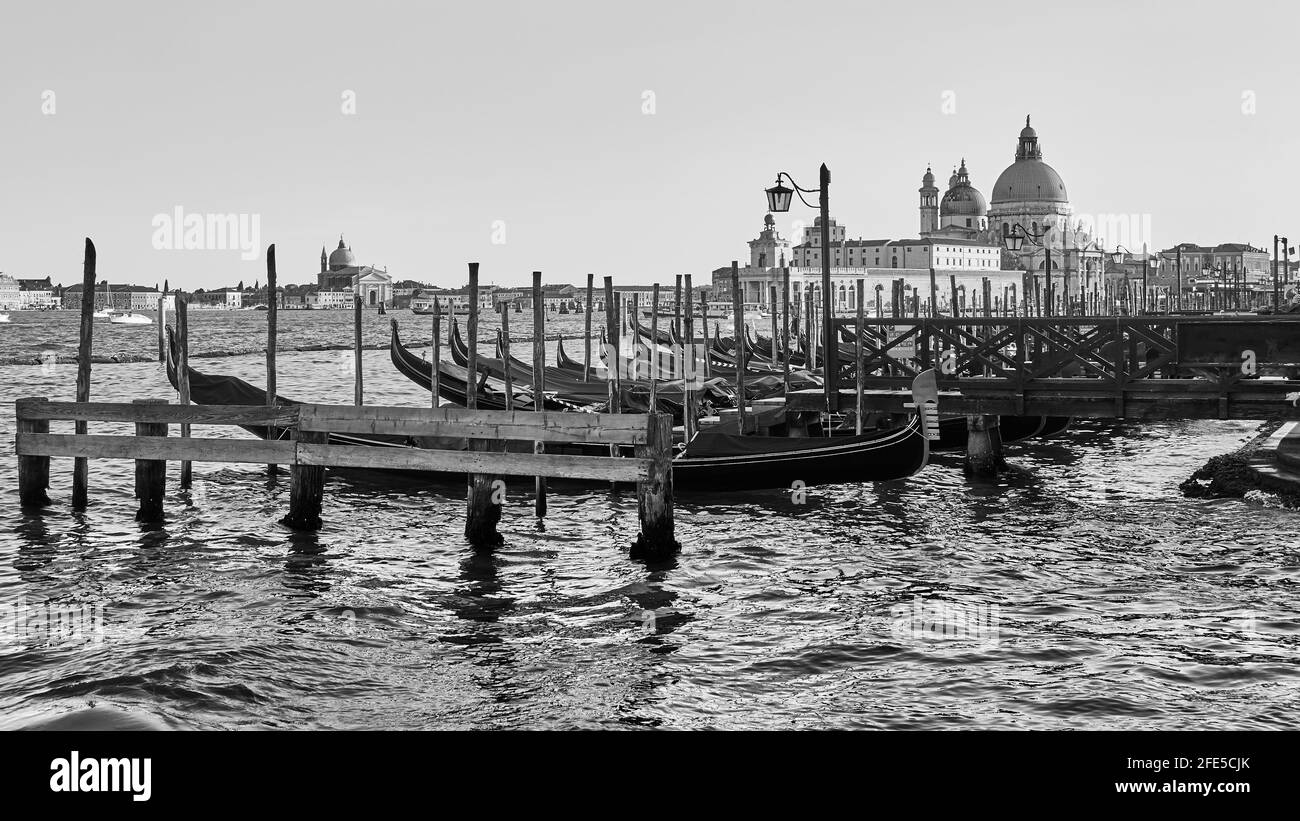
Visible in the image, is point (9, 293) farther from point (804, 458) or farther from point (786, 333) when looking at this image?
point (804, 458)

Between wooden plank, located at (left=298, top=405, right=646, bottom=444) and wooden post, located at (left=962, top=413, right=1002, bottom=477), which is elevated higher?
wooden plank, located at (left=298, top=405, right=646, bottom=444)

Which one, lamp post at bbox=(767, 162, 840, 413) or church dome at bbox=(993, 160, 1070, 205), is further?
church dome at bbox=(993, 160, 1070, 205)

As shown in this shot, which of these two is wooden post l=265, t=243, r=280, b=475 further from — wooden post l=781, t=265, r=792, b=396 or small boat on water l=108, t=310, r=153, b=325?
small boat on water l=108, t=310, r=153, b=325

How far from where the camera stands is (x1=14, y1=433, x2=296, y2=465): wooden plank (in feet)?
34.3

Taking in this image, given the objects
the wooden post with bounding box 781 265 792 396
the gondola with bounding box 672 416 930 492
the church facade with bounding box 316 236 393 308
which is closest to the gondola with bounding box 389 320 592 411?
the wooden post with bounding box 781 265 792 396

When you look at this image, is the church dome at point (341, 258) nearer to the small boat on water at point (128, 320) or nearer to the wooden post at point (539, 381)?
the small boat on water at point (128, 320)

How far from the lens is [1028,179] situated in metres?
117

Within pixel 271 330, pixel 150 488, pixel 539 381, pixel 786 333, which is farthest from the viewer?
pixel 786 333

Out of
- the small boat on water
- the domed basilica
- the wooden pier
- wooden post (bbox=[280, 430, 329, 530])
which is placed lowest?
wooden post (bbox=[280, 430, 329, 530])

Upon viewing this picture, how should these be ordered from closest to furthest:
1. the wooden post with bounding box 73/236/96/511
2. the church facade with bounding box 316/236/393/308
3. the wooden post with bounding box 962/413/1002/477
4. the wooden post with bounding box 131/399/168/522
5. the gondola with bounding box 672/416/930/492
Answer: the wooden post with bounding box 131/399/168/522
the wooden post with bounding box 73/236/96/511
the gondola with bounding box 672/416/930/492
the wooden post with bounding box 962/413/1002/477
the church facade with bounding box 316/236/393/308

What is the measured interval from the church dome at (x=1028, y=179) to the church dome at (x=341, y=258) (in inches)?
3954

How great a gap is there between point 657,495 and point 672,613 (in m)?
1.49

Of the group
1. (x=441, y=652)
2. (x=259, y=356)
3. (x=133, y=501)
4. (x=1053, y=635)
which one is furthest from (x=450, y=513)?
(x=259, y=356)

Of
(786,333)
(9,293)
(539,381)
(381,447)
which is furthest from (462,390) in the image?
(9,293)
